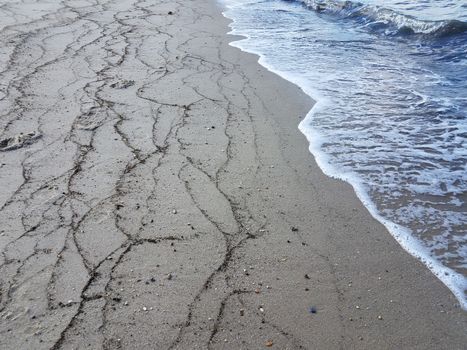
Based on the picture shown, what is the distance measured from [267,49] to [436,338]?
6.23 meters

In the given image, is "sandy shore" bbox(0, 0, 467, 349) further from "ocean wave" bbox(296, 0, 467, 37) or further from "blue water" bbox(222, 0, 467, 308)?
"ocean wave" bbox(296, 0, 467, 37)

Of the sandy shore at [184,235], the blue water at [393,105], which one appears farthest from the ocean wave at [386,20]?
the sandy shore at [184,235]

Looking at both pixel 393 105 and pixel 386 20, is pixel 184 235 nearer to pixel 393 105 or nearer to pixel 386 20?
pixel 393 105

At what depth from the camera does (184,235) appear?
291cm

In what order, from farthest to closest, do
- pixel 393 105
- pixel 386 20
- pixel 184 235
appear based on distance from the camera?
pixel 386 20 → pixel 393 105 → pixel 184 235

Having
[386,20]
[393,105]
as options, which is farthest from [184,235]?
[386,20]

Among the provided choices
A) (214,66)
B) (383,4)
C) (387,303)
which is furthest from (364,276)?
(383,4)

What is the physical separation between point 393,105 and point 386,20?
5.73 m

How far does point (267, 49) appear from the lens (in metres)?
7.70

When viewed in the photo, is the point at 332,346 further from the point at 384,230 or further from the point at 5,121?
the point at 5,121

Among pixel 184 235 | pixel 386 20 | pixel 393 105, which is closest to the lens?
pixel 184 235

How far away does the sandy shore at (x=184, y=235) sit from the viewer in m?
2.27

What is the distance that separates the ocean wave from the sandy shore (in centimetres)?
562

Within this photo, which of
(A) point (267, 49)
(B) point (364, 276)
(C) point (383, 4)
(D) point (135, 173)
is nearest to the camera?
(B) point (364, 276)
